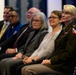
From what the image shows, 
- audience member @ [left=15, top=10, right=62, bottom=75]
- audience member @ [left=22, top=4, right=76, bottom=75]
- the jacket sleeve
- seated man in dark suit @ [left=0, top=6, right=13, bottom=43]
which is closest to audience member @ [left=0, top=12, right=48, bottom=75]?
audience member @ [left=15, top=10, right=62, bottom=75]

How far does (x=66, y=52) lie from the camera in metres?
2.97

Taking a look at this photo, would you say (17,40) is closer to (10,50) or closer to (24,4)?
(10,50)

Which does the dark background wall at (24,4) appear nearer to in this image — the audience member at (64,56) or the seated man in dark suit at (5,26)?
the seated man in dark suit at (5,26)

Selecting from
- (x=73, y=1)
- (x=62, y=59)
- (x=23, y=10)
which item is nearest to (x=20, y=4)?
(x=23, y=10)

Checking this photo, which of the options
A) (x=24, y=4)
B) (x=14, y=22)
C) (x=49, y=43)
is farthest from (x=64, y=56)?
(x=24, y=4)

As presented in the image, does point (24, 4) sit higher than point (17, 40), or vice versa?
point (24, 4)

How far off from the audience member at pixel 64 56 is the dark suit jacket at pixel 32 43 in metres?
0.61

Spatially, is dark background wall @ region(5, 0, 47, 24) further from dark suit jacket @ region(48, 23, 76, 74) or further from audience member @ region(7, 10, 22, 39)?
dark suit jacket @ region(48, 23, 76, 74)

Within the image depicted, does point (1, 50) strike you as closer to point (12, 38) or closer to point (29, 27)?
point (12, 38)

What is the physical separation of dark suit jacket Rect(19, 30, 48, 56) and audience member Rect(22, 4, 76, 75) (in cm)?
61

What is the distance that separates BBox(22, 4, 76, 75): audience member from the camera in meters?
2.95

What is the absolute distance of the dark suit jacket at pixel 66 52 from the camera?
293 centimetres

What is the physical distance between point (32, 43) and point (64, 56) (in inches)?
39.4

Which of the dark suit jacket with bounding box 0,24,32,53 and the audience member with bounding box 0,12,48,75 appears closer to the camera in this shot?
the audience member with bounding box 0,12,48,75
